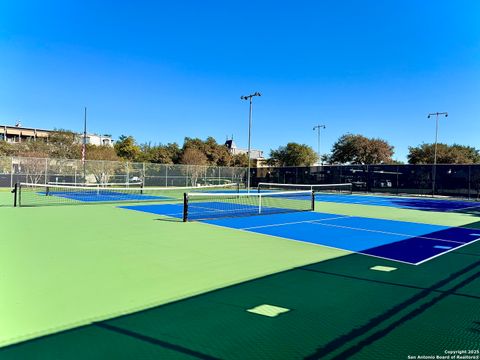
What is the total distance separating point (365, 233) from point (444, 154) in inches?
1913

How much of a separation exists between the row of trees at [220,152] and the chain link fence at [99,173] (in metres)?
12.4

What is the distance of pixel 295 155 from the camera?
62.8 metres

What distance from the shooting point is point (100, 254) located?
756cm

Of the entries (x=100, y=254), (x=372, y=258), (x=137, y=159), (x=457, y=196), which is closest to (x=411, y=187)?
(x=457, y=196)

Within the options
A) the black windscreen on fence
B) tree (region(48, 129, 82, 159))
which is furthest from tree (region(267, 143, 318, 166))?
tree (region(48, 129, 82, 159))

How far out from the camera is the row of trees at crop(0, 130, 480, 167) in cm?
5191

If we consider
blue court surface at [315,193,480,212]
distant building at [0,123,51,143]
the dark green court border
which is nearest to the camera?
the dark green court border

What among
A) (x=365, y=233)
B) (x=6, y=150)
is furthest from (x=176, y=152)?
(x=365, y=233)

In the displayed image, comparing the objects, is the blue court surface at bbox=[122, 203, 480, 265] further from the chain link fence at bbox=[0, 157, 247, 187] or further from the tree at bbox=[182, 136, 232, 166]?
the tree at bbox=[182, 136, 232, 166]

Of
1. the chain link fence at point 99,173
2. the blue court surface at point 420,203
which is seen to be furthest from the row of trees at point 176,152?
the blue court surface at point 420,203

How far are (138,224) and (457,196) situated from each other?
26080mm

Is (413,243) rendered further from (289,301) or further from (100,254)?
(100,254)

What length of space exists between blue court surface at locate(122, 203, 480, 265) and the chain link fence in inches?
750

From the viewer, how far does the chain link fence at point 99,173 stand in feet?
98.9
